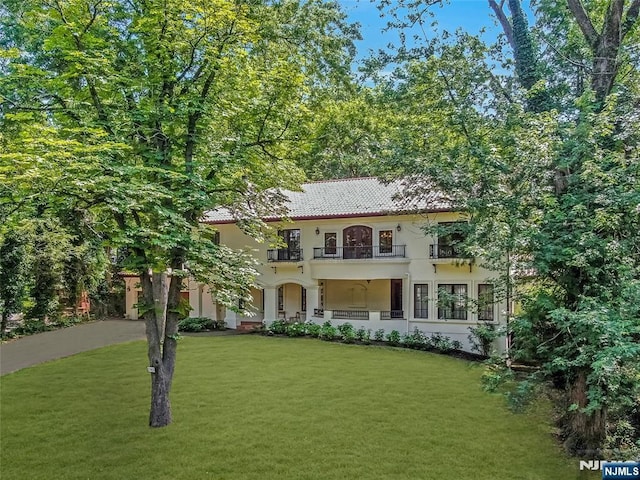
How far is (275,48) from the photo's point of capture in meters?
13.8

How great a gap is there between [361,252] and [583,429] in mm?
13810

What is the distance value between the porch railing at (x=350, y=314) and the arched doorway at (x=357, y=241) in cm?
274

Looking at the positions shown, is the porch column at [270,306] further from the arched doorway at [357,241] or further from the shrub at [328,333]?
the arched doorway at [357,241]

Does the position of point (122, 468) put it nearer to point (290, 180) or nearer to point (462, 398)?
point (290, 180)

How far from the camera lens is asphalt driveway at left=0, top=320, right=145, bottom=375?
56.2ft

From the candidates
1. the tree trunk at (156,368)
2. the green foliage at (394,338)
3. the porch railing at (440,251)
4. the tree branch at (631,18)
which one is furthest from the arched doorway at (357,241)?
the tree branch at (631,18)

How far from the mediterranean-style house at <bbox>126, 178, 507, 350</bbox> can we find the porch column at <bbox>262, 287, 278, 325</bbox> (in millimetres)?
54

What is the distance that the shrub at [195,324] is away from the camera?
23266 millimetres

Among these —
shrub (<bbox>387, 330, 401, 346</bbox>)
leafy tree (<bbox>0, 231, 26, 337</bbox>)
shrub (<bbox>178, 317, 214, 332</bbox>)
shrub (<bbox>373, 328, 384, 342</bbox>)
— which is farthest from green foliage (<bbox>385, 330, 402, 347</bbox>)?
leafy tree (<bbox>0, 231, 26, 337</bbox>)

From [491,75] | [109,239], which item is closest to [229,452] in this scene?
[109,239]

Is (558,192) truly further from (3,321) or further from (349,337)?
(3,321)

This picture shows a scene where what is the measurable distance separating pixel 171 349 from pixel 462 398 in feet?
25.4

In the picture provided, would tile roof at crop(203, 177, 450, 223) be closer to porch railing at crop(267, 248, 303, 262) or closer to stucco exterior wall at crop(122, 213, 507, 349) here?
stucco exterior wall at crop(122, 213, 507, 349)

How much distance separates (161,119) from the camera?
30.7ft
